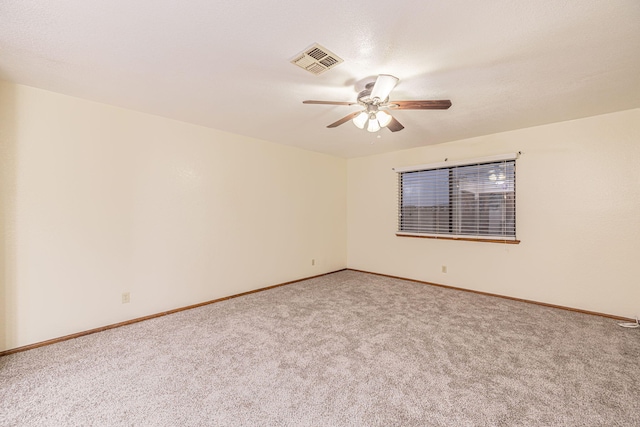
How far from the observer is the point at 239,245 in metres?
3.89

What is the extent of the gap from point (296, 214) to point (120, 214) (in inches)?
97.1

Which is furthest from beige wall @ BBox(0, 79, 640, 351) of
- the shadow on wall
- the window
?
the window

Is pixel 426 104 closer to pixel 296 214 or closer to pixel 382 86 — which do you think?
pixel 382 86

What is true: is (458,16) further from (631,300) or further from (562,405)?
(631,300)

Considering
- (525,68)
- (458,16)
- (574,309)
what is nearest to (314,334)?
(458,16)

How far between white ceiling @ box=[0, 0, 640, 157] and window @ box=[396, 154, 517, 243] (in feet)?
3.48

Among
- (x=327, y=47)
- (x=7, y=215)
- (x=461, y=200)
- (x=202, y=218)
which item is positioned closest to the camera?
(x=327, y=47)

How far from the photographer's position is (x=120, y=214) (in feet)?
9.46

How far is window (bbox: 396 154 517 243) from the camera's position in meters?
3.73

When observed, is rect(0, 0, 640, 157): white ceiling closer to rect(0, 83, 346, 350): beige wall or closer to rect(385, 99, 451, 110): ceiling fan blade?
rect(385, 99, 451, 110): ceiling fan blade

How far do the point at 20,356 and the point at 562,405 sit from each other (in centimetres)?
401

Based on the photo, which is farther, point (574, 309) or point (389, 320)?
point (574, 309)

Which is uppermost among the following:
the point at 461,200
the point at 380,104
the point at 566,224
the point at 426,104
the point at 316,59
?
the point at 316,59

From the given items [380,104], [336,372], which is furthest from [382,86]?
[336,372]
